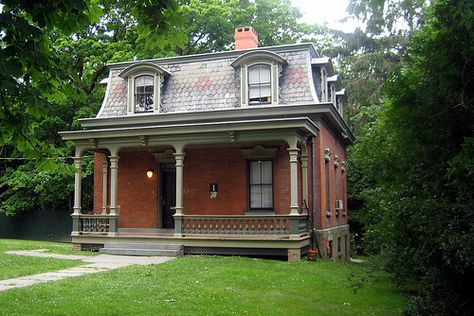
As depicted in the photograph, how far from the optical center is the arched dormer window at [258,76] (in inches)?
717

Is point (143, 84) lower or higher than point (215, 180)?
higher

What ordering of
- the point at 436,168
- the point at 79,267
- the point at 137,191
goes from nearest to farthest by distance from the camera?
the point at 436,168 < the point at 79,267 < the point at 137,191

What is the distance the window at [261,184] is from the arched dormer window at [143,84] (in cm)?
466

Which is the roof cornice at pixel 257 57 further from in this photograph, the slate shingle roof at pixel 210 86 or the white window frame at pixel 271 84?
the slate shingle roof at pixel 210 86

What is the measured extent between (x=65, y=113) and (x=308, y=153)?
16353 millimetres

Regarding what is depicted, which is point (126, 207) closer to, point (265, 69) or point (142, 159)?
point (142, 159)

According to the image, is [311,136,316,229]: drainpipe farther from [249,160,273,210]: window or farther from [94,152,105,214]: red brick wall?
[94,152,105,214]: red brick wall

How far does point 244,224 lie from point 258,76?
559 cm

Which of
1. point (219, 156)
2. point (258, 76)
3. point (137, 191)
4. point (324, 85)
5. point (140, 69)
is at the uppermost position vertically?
point (140, 69)

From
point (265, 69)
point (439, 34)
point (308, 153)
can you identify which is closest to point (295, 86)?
point (265, 69)

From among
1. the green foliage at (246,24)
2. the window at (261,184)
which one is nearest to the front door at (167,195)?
the window at (261,184)

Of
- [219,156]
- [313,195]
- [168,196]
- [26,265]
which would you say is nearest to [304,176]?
[313,195]

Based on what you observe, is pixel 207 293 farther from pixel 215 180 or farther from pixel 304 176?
pixel 215 180

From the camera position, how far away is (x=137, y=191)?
64.1ft
